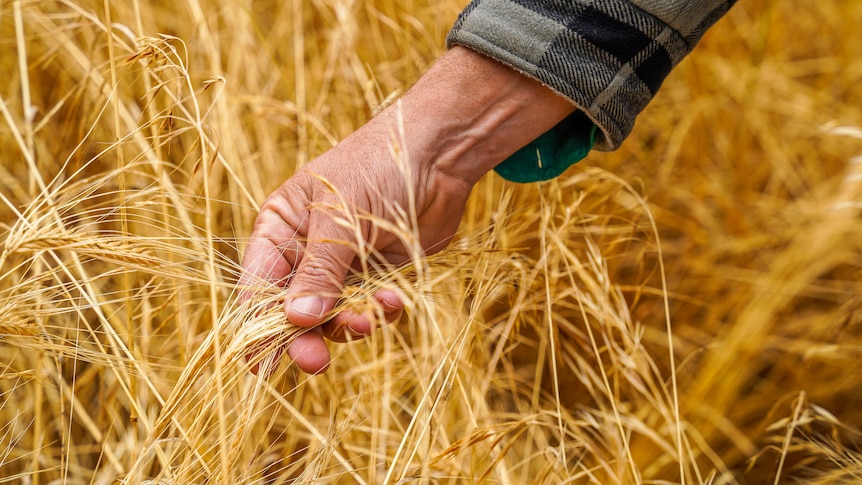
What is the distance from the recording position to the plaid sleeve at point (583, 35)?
735mm

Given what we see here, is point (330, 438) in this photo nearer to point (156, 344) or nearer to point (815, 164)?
point (156, 344)

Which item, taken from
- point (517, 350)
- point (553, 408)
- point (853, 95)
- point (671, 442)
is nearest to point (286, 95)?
point (517, 350)

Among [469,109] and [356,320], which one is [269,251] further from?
[469,109]

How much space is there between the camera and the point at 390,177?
2.40 feet

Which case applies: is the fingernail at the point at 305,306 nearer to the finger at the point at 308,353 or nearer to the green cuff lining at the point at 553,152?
the finger at the point at 308,353

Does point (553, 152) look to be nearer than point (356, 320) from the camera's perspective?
No

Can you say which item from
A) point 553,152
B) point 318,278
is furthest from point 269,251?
point 553,152

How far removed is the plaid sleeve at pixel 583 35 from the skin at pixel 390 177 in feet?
0.13

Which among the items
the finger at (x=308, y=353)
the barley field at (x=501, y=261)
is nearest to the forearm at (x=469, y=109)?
the barley field at (x=501, y=261)

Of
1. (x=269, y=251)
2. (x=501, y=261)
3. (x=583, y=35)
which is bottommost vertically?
(x=501, y=261)

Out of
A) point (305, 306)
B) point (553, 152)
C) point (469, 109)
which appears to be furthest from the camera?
point (553, 152)

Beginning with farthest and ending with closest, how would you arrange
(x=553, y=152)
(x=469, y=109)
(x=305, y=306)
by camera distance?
(x=553, y=152) < (x=469, y=109) < (x=305, y=306)

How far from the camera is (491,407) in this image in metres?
1.14

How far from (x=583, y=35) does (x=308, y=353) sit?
44cm
